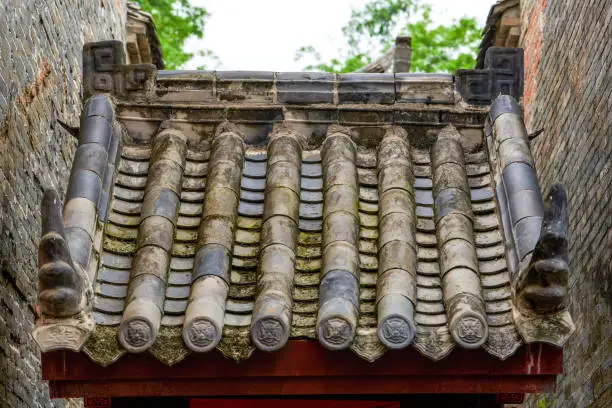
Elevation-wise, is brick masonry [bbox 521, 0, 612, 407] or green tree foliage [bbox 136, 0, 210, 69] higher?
green tree foliage [bbox 136, 0, 210, 69]

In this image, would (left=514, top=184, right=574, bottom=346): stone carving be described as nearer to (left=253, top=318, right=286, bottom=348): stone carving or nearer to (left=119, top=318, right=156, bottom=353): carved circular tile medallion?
(left=253, top=318, right=286, bottom=348): stone carving

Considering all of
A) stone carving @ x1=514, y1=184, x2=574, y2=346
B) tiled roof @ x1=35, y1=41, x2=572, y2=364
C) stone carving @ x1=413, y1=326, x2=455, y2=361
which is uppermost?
tiled roof @ x1=35, y1=41, x2=572, y2=364

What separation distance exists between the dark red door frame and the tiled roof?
10 cm

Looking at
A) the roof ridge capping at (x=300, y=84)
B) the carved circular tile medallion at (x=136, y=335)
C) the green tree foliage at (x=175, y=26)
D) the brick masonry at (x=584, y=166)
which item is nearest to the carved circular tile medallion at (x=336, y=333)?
the carved circular tile medallion at (x=136, y=335)

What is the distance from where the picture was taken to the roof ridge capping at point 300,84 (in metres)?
7.04

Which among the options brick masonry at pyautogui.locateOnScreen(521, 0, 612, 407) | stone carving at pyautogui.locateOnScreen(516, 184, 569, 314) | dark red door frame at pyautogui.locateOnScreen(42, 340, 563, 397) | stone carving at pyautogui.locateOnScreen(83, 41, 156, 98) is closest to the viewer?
stone carving at pyautogui.locateOnScreen(516, 184, 569, 314)

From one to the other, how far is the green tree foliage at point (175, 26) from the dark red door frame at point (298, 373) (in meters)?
17.4

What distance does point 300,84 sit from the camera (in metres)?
7.14

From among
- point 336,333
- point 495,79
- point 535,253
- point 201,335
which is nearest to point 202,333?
point 201,335

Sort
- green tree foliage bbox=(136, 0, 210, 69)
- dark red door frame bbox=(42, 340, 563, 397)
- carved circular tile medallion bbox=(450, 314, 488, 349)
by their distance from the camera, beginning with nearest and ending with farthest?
carved circular tile medallion bbox=(450, 314, 488, 349), dark red door frame bbox=(42, 340, 563, 397), green tree foliage bbox=(136, 0, 210, 69)

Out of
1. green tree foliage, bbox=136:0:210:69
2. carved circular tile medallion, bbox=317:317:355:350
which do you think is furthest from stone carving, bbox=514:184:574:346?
green tree foliage, bbox=136:0:210:69

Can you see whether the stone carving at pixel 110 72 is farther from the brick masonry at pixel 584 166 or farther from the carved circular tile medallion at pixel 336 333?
the brick masonry at pixel 584 166

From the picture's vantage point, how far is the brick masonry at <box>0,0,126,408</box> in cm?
752

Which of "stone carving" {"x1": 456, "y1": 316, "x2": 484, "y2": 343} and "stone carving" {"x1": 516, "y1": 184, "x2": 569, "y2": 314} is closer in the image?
"stone carving" {"x1": 516, "y1": 184, "x2": 569, "y2": 314}
